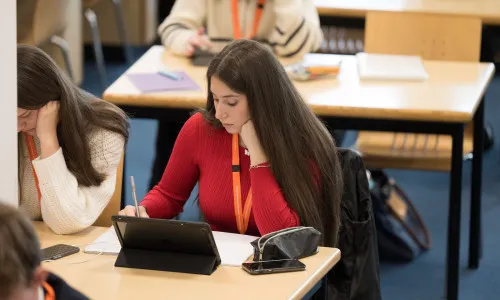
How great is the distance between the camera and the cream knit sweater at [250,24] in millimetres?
4164

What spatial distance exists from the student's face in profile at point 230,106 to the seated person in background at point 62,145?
29cm

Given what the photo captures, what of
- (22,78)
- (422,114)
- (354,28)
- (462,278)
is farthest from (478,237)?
(22,78)

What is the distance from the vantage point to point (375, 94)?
3732 millimetres

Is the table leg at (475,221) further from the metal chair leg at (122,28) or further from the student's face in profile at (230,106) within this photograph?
the metal chair leg at (122,28)

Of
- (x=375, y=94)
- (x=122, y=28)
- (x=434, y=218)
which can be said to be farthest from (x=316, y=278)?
(x=122, y=28)

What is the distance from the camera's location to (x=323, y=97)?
3.68 metres

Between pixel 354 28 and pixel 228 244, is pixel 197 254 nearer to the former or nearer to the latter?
pixel 228 244

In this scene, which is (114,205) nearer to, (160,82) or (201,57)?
(160,82)

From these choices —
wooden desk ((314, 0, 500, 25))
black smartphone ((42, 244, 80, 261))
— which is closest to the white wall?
black smartphone ((42, 244, 80, 261))

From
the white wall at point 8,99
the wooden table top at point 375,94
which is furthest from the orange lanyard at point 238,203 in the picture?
the wooden table top at point 375,94

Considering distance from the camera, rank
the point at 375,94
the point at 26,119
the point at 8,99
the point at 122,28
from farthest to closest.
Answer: the point at 122,28
the point at 375,94
the point at 26,119
the point at 8,99

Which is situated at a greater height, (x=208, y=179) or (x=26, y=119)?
(x=26, y=119)

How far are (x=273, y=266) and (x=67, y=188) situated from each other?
643 millimetres

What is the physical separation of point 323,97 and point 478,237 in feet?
3.16
